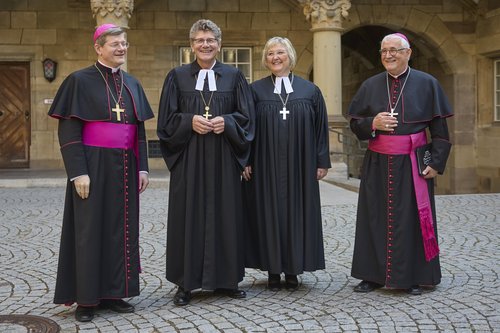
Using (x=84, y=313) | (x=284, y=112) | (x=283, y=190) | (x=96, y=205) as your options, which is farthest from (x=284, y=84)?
(x=84, y=313)

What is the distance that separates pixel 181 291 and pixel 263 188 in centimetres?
96

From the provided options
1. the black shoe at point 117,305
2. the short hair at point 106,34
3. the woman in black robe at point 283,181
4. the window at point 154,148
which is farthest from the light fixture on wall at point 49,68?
the black shoe at point 117,305

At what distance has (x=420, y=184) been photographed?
5.34 m

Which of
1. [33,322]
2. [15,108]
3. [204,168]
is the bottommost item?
[33,322]

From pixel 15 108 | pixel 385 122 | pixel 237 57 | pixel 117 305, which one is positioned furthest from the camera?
pixel 237 57

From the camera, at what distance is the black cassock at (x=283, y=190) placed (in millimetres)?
5336

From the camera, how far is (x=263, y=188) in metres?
5.38

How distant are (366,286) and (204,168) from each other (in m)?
1.48

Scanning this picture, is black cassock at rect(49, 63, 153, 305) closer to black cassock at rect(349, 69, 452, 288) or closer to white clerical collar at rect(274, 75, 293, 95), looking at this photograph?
white clerical collar at rect(274, 75, 293, 95)

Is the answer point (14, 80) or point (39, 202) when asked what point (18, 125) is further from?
point (39, 202)

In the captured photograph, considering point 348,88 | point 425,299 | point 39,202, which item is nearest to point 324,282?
point 425,299

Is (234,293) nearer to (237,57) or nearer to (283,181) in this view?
(283,181)

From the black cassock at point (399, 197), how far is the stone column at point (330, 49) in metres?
8.53

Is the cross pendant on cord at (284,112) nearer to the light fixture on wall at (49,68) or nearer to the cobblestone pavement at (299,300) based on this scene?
the cobblestone pavement at (299,300)
